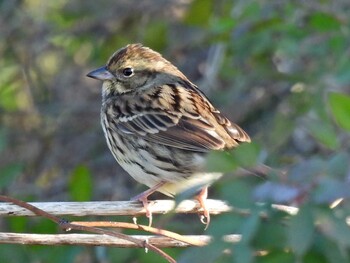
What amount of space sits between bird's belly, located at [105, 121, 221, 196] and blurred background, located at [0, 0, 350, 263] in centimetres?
27

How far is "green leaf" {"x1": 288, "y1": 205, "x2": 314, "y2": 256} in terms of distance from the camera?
1844mm

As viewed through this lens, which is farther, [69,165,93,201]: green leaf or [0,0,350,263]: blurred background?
[69,165,93,201]: green leaf

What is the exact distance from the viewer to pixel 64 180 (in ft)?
18.9

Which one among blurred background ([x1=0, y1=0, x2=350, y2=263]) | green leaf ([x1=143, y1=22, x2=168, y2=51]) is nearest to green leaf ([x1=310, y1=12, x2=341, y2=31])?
blurred background ([x1=0, y1=0, x2=350, y2=263])

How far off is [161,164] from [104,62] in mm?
2049

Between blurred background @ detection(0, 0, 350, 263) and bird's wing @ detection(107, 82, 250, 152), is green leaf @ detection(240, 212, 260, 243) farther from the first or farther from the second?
bird's wing @ detection(107, 82, 250, 152)

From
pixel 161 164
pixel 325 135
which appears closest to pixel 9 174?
pixel 161 164

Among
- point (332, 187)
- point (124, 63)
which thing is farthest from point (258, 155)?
point (124, 63)

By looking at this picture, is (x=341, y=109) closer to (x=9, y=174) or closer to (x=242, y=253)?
(x=242, y=253)

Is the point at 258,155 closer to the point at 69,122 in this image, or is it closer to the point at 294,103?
the point at 294,103

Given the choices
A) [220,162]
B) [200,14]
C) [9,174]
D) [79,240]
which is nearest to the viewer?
[220,162]

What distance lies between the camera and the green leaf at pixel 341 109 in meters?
3.11

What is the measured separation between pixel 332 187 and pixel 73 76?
4.68 meters

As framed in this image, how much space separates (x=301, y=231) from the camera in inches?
73.9
